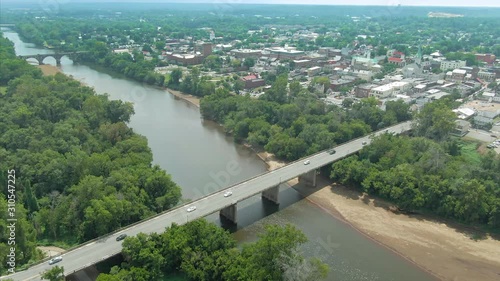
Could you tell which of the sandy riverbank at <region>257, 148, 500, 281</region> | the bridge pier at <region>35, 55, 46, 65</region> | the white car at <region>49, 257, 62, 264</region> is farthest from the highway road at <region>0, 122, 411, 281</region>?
the bridge pier at <region>35, 55, 46, 65</region>

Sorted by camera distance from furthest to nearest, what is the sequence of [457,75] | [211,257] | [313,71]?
[313,71]
[457,75]
[211,257]

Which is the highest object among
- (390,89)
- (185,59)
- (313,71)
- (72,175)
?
(72,175)

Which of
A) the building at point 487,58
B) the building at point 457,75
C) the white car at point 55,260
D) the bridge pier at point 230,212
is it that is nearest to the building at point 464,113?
the building at point 457,75

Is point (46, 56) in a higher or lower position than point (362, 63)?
lower

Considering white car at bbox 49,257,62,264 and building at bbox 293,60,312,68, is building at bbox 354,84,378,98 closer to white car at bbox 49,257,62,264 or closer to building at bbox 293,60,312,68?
building at bbox 293,60,312,68

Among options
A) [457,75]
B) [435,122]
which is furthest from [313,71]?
[435,122]

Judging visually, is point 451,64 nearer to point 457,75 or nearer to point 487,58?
point 457,75
